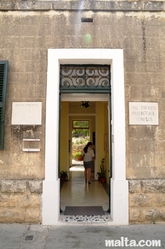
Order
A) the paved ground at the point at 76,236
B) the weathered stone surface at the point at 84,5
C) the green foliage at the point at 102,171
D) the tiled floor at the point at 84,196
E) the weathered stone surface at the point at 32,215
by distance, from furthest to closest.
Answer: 1. the green foliage at the point at 102,171
2. the tiled floor at the point at 84,196
3. the weathered stone surface at the point at 84,5
4. the weathered stone surface at the point at 32,215
5. the paved ground at the point at 76,236

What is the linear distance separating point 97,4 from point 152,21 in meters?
1.27

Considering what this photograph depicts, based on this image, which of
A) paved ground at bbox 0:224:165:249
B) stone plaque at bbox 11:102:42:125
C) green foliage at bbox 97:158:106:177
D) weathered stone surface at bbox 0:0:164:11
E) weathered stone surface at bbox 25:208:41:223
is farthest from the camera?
green foliage at bbox 97:158:106:177

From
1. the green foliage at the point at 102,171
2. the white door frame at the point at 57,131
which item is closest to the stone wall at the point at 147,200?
the white door frame at the point at 57,131

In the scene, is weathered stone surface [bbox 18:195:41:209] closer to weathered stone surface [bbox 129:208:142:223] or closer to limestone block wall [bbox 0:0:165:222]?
limestone block wall [bbox 0:0:165:222]

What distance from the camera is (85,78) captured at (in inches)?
194

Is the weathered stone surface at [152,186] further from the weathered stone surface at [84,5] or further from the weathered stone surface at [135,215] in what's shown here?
the weathered stone surface at [84,5]

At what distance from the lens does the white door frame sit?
4379 mm

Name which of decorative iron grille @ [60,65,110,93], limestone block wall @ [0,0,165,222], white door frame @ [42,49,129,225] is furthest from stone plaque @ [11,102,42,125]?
decorative iron grille @ [60,65,110,93]

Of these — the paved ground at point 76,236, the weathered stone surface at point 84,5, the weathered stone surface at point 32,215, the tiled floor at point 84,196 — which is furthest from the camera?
the tiled floor at point 84,196

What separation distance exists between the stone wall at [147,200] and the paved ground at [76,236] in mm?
173

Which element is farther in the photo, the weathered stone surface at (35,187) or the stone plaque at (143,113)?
the stone plaque at (143,113)

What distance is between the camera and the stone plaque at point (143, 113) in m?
4.60

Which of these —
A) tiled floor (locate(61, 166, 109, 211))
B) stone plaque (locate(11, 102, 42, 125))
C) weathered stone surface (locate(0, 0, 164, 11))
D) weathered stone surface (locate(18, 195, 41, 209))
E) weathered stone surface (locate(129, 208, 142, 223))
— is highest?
weathered stone surface (locate(0, 0, 164, 11))

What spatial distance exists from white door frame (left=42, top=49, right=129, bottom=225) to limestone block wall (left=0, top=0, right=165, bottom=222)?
0.41 feet
